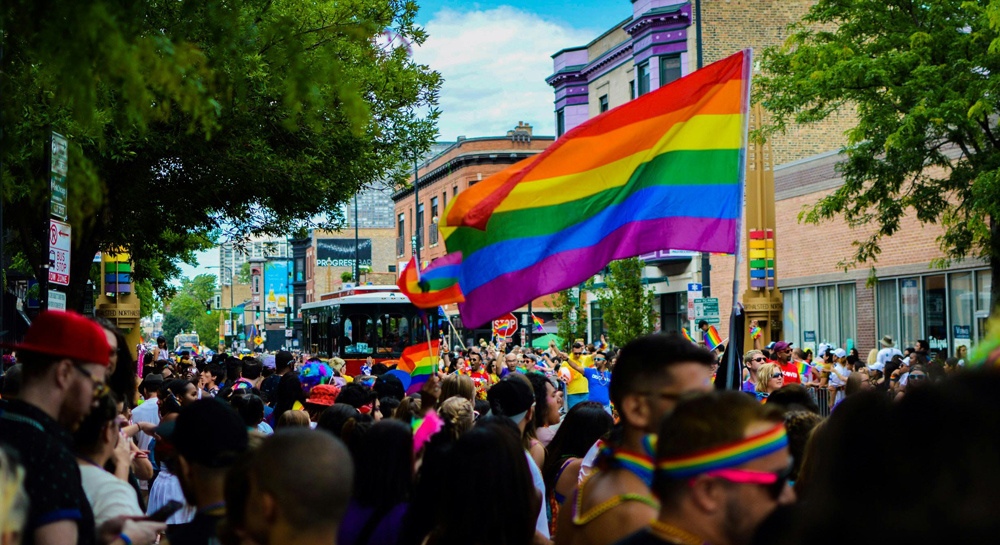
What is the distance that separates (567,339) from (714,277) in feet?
23.1

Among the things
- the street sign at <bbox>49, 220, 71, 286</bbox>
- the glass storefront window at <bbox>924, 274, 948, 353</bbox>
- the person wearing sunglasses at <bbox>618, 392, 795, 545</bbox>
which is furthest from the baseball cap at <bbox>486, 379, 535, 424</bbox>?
the glass storefront window at <bbox>924, 274, 948, 353</bbox>

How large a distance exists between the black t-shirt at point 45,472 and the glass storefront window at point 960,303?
2529cm

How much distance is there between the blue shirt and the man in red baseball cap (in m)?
11.8

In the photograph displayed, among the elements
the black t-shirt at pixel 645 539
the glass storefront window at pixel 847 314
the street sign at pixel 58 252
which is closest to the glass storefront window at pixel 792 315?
the glass storefront window at pixel 847 314

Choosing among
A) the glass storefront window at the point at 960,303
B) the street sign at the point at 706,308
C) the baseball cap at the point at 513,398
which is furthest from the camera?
the glass storefront window at the point at 960,303

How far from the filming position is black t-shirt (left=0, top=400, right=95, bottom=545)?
11.0ft

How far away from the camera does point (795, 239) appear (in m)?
34.1

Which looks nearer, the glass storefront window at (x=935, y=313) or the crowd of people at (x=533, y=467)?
the crowd of people at (x=533, y=467)

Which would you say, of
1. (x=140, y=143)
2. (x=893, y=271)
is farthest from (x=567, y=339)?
(x=140, y=143)

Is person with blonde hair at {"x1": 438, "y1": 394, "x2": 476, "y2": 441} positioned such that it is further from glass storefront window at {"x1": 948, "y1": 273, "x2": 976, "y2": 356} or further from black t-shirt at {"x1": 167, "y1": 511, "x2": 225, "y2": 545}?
glass storefront window at {"x1": 948, "y1": 273, "x2": 976, "y2": 356}

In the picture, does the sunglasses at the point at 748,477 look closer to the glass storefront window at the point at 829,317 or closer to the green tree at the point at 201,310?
the glass storefront window at the point at 829,317

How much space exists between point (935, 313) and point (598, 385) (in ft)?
51.4

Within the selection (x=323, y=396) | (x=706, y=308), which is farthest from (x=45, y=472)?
(x=706, y=308)

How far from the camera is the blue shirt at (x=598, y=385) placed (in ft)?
50.8
